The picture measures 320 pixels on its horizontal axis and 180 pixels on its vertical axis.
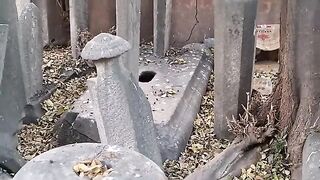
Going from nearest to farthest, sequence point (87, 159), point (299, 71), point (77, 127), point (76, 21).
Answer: point (87, 159)
point (299, 71)
point (77, 127)
point (76, 21)

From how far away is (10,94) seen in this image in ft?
13.3

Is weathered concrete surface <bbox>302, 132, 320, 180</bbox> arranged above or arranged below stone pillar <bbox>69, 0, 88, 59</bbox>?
below

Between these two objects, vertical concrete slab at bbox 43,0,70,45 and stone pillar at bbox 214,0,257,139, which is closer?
stone pillar at bbox 214,0,257,139

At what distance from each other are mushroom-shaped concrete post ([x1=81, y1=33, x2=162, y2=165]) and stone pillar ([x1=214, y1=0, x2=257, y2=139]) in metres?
1.00

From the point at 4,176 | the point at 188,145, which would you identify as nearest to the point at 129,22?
the point at 188,145

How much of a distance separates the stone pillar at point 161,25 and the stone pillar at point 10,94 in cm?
256

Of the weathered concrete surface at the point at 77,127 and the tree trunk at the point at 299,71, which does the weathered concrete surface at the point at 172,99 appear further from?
the tree trunk at the point at 299,71

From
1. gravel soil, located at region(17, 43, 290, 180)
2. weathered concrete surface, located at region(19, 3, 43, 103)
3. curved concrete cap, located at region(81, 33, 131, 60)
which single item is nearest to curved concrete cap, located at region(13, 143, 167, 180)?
curved concrete cap, located at region(81, 33, 131, 60)

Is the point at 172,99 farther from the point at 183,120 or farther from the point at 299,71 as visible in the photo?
the point at 299,71

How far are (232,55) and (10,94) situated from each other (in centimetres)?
175

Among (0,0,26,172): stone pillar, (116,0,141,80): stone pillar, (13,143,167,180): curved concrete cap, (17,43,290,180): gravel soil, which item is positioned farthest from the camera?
(116,0,141,80): stone pillar

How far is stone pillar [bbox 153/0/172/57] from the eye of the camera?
21.0ft

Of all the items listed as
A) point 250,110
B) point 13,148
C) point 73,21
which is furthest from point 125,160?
point 73,21

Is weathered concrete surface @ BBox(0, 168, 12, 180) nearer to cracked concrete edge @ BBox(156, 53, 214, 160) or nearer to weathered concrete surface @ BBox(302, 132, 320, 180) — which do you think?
cracked concrete edge @ BBox(156, 53, 214, 160)
